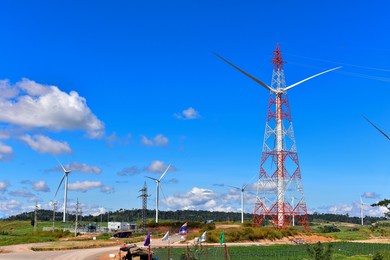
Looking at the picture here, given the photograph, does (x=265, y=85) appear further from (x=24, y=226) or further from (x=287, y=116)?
(x=24, y=226)

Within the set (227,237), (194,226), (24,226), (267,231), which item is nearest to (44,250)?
(227,237)

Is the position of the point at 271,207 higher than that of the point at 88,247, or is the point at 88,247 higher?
the point at 271,207

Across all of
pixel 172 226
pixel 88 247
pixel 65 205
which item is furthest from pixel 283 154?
pixel 65 205

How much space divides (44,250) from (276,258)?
39206 mm

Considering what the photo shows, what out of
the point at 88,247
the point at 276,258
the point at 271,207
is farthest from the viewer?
the point at 271,207

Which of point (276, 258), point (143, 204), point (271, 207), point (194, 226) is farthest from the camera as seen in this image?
point (143, 204)

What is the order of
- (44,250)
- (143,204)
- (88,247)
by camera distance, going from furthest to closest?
(143,204), (88,247), (44,250)

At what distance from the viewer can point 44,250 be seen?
73625 millimetres

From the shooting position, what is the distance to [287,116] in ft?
287

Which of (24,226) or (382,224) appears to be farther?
(24,226)

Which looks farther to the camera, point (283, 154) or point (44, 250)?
point (283, 154)

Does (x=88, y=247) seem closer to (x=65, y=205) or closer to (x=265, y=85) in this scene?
(x=265, y=85)

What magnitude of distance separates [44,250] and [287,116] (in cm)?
4601

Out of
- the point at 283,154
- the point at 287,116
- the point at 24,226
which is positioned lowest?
the point at 24,226
